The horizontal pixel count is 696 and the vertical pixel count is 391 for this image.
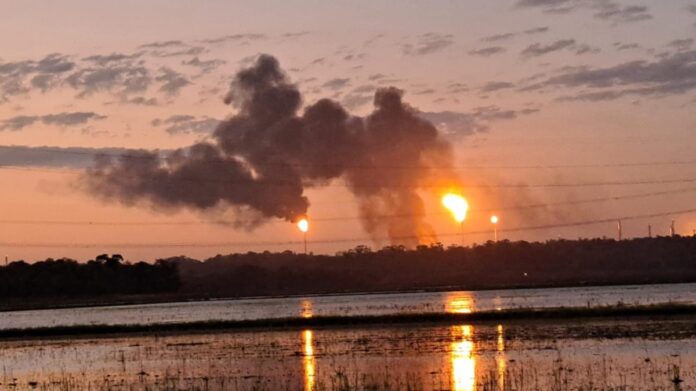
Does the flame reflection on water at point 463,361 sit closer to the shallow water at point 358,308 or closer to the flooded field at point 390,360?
the flooded field at point 390,360

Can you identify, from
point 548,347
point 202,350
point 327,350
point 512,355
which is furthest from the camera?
point 202,350

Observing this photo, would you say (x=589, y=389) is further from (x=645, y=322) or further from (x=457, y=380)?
(x=645, y=322)

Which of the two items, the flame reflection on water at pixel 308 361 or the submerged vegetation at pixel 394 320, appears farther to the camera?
the submerged vegetation at pixel 394 320

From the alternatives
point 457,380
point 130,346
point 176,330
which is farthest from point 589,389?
point 176,330

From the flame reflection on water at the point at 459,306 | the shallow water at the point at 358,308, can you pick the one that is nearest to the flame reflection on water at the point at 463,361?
the flame reflection on water at the point at 459,306

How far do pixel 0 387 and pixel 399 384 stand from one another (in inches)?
635

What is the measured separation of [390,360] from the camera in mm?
45062

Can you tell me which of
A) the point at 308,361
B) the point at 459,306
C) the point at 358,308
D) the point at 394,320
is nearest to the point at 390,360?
the point at 308,361

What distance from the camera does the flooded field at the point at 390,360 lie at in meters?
35.6

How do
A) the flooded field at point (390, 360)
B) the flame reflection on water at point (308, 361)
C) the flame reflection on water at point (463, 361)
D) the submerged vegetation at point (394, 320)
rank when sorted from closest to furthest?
1. the flame reflection on water at point (463, 361)
2. the flooded field at point (390, 360)
3. the flame reflection on water at point (308, 361)
4. the submerged vegetation at point (394, 320)

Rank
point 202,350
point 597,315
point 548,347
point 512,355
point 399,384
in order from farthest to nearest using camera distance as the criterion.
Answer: point 597,315 < point 202,350 < point 548,347 < point 512,355 < point 399,384

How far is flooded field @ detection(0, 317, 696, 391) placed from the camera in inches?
1401

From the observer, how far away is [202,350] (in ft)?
189

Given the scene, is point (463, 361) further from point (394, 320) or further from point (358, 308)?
point (358, 308)
